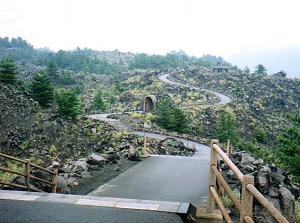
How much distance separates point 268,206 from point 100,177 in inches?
377

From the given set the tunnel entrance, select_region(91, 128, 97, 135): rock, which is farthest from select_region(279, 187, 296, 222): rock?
the tunnel entrance

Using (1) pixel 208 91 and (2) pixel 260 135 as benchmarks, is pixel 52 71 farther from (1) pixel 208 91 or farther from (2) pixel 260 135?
(2) pixel 260 135

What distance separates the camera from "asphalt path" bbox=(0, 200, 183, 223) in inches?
259

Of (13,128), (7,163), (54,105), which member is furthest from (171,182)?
(54,105)

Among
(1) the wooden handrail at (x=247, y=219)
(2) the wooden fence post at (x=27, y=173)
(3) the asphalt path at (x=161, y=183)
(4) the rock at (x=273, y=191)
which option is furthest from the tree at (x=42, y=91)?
(1) the wooden handrail at (x=247, y=219)

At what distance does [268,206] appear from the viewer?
3.63 meters

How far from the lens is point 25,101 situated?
112 ft

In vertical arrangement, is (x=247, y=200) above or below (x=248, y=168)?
above

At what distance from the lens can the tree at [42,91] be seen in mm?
36378

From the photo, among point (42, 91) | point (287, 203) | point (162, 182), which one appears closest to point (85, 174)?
point (162, 182)

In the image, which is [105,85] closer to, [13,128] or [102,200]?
[13,128]

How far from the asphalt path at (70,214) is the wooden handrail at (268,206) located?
8.71ft

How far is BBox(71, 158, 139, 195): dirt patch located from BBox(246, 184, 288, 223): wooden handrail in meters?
7.03

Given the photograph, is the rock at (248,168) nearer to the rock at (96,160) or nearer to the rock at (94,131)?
the rock at (96,160)
